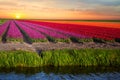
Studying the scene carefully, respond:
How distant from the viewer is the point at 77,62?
15938 mm

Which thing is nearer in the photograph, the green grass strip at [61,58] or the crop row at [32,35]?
the green grass strip at [61,58]

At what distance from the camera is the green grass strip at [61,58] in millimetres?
15125

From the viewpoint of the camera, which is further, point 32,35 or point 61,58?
point 32,35

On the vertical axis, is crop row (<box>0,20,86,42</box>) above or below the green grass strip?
below

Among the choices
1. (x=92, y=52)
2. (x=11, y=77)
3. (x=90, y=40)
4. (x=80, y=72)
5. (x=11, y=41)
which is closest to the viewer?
(x=11, y=77)

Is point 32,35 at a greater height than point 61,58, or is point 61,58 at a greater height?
point 61,58

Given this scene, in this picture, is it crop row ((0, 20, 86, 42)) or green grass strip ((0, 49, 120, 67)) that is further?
crop row ((0, 20, 86, 42))

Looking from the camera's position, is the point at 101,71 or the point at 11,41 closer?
the point at 101,71

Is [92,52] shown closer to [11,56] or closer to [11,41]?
[11,56]

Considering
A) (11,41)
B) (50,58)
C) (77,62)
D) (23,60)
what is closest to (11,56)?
(23,60)

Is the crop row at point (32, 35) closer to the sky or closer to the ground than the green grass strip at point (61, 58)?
closer to the ground

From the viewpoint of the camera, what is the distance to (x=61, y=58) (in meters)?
15.8

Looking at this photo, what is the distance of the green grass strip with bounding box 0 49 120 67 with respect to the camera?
1512 cm

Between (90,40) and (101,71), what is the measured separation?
1318cm
